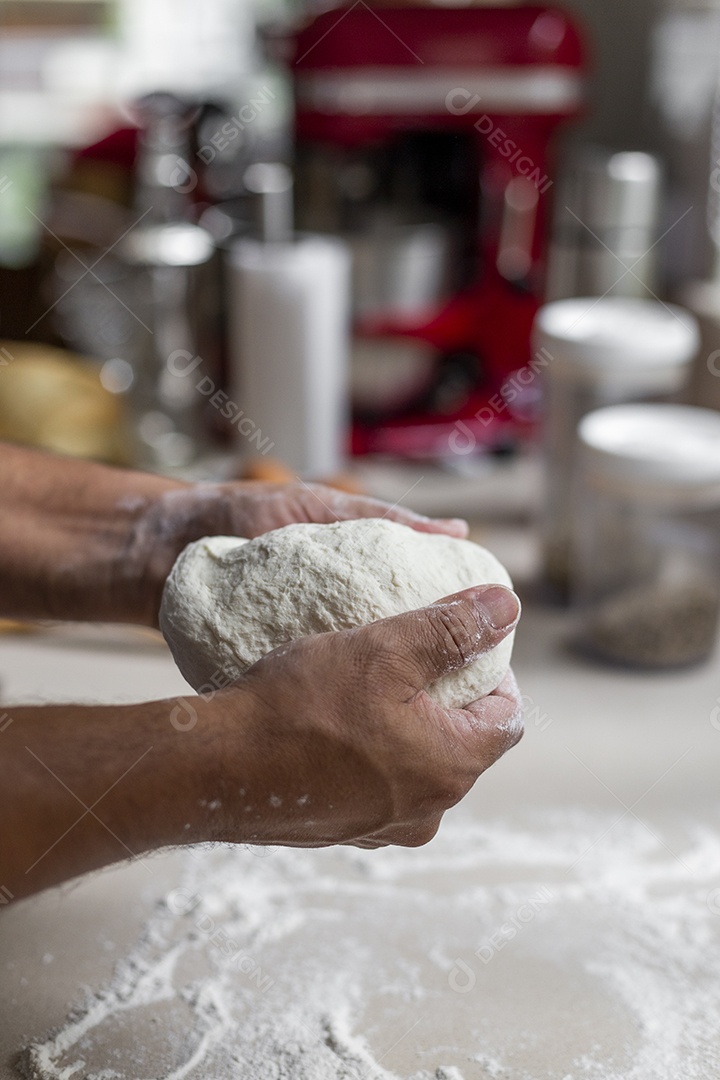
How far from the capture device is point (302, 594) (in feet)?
2.16

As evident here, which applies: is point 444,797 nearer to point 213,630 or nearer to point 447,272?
point 213,630

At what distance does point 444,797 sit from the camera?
0.60 meters

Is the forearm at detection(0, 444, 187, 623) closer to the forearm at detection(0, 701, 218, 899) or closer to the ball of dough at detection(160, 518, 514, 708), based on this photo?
the ball of dough at detection(160, 518, 514, 708)

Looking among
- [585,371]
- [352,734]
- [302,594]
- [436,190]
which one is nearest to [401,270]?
[436,190]

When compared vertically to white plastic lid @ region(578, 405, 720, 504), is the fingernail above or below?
above

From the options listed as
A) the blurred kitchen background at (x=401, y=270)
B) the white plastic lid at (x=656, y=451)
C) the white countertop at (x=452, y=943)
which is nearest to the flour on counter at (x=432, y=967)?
the white countertop at (x=452, y=943)

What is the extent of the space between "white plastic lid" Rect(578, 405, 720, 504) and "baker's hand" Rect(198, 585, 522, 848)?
49 cm

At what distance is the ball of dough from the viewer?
2.16ft

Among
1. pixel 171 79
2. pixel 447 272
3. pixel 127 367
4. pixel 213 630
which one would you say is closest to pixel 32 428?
pixel 127 367

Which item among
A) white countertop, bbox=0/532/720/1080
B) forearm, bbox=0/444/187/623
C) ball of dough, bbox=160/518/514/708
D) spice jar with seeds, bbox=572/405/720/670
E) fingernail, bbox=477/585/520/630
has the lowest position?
white countertop, bbox=0/532/720/1080

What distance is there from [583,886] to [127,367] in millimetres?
1040

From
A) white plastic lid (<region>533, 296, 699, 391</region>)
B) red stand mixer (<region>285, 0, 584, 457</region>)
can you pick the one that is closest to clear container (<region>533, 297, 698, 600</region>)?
white plastic lid (<region>533, 296, 699, 391</region>)

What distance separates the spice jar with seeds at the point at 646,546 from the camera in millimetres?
1086

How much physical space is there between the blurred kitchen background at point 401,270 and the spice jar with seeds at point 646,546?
54mm
